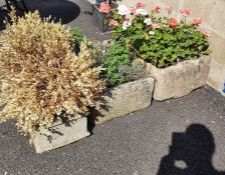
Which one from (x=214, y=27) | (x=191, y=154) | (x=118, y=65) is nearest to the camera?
(x=191, y=154)

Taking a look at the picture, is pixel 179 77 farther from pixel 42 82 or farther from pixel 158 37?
pixel 42 82

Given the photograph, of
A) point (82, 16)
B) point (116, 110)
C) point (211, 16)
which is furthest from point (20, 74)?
point (82, 16)

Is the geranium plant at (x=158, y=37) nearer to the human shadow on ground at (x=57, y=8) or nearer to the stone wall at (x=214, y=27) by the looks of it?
the stone wall at (x=214, y=27)

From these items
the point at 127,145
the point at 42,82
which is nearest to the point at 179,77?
the point at 127,145

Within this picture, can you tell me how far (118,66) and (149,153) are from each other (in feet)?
4.37

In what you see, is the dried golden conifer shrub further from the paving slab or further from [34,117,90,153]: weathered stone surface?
the paving slab

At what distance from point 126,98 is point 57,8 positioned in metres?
4.51

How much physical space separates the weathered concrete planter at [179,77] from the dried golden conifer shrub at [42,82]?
1.07 m

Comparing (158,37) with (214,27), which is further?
(214,27)

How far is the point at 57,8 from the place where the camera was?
8.10 metres

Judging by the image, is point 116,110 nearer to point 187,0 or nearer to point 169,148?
point 169,148

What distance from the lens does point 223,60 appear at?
493cm

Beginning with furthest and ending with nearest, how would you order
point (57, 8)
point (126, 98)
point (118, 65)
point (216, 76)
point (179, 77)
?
1. point (57, 8)
2. point (216, 76)
3. point (179, 77)
4. point (118, 65)
5. point (126, 98)

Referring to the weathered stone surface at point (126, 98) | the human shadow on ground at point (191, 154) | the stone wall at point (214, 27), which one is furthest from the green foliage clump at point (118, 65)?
the stone wall at point (214, 27)
